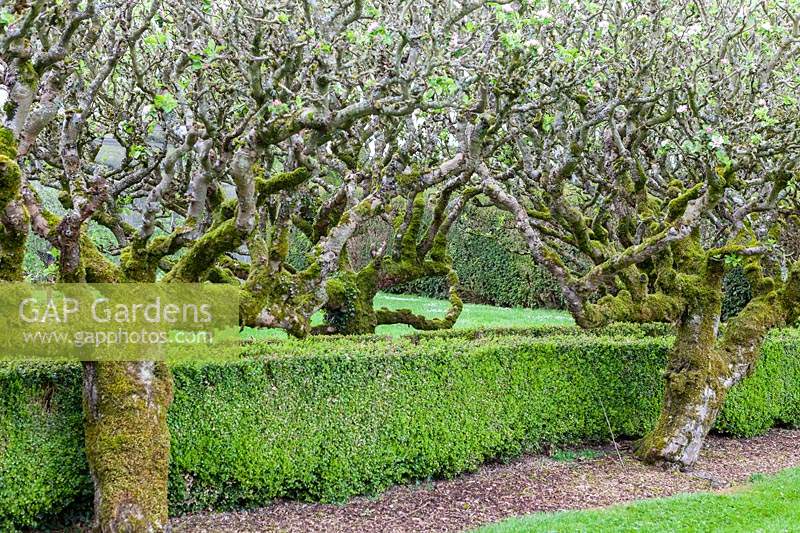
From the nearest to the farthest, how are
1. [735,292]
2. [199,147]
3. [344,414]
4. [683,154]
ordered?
[199,147]
[344,414]
[683,154]
[735,292]

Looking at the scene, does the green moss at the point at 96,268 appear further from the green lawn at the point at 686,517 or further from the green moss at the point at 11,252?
the green lawn at the point at 686,517

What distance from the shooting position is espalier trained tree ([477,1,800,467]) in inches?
317

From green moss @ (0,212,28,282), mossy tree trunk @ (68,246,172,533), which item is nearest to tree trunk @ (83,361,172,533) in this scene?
mossy tree trunk @ (68,246,172,533)

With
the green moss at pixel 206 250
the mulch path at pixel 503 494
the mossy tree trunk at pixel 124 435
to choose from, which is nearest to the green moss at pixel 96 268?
the mossy tree trunk at pixel 124 435

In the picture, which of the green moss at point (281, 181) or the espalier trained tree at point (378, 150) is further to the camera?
the green moss at point (281, 181)

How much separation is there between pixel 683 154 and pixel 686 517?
4629 mm

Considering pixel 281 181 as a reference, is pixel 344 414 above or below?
below

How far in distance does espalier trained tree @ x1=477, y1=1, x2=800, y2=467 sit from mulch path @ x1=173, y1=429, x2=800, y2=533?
0.50 metres

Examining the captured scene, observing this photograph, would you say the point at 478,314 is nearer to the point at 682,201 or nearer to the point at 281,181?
Result: the point at 682,201

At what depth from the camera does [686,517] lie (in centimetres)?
666

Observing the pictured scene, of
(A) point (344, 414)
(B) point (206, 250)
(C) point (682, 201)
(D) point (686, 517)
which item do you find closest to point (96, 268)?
(B) point (206, 250)

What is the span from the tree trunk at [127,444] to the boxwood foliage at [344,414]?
504 mm

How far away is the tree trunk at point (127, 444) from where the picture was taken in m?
5.61

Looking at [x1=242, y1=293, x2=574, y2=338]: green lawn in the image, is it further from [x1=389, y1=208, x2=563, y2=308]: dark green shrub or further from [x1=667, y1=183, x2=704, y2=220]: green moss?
[x1=667, y1=183, x2=704, y2=220]: green moss
